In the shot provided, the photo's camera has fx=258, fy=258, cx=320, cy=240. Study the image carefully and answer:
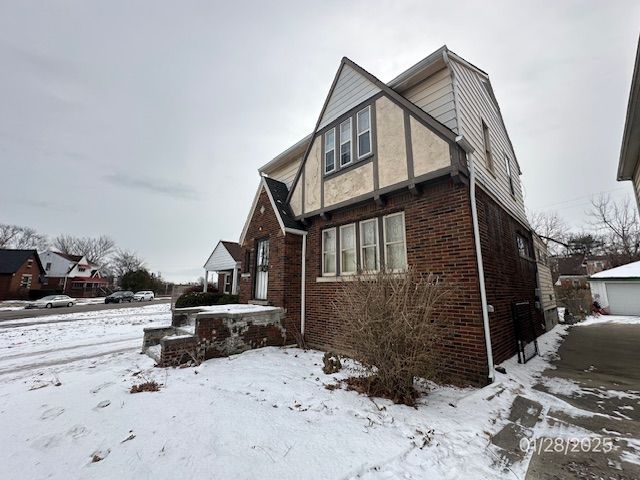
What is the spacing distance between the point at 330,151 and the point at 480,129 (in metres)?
4.29

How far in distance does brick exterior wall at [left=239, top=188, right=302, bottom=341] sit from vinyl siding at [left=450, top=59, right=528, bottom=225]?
5.65m

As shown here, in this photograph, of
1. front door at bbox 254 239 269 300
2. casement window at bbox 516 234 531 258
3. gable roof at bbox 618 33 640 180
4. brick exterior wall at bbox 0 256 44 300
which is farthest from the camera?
brick exterior wall at bbox 0 256 44 300

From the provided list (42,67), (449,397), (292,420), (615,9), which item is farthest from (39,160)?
(615,9)

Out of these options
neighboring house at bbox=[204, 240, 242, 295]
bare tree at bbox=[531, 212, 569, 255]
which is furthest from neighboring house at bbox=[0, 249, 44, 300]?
bare tree at bbox=[531, 212, 569, 255]

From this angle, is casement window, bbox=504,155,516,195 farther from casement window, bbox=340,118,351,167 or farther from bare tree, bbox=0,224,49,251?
bare tree, bbox=0,224,49,251

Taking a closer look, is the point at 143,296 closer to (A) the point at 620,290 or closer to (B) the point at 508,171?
(B) the point at 508,171

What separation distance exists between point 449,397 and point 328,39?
1153cm

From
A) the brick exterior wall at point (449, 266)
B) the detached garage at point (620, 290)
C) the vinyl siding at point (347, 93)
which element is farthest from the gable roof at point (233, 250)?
the detached garage at point (620, 290)

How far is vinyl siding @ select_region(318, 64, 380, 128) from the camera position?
292 inches

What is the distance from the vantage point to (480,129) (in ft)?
23.8

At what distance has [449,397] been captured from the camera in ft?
14.0

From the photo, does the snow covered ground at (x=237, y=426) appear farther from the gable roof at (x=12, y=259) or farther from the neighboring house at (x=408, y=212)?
the gable roof at (x=12, y=259)

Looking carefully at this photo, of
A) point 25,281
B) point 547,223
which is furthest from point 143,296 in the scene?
point 547,223

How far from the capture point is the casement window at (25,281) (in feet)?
125
